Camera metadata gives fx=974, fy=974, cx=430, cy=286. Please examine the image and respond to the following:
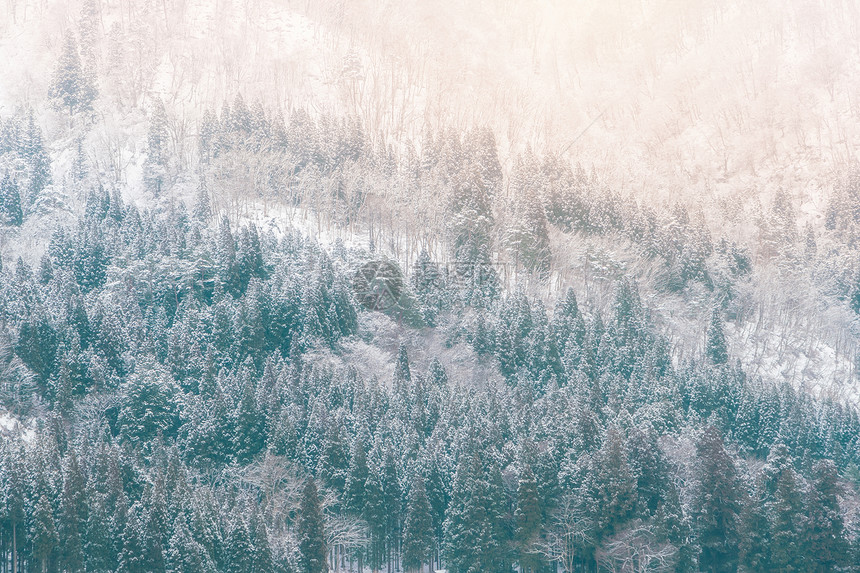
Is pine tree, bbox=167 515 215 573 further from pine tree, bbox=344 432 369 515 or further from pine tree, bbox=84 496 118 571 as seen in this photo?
pine tree, bbox=344 432 369 515

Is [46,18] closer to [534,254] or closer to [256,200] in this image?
[256,200]

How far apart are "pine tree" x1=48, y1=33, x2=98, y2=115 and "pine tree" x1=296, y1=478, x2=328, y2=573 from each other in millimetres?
84091

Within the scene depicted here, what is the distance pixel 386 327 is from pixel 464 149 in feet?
109

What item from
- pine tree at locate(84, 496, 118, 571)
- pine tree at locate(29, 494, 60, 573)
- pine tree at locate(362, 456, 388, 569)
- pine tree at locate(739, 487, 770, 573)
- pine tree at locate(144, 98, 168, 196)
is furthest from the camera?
pine tree at locate(144, 98, 168, 196)

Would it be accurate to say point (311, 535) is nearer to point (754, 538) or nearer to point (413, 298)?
point (754, 538)

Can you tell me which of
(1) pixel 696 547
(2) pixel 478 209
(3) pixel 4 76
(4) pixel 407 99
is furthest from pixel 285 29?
(1) pixel 696 547

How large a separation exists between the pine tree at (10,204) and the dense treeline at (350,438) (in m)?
13.1

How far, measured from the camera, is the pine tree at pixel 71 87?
12169 cm

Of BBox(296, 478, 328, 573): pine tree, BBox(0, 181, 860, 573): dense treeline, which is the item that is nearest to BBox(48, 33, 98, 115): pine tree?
BBox(0, 181, 860, 573): dense treeline

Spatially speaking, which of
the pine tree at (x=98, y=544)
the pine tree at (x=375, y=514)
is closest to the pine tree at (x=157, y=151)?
the pine tree at (x=375, y=514)

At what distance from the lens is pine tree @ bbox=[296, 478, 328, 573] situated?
52781 millimetres

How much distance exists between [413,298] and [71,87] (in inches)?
2488

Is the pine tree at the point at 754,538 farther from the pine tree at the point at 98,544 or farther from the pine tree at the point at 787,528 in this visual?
the pine tree at the point at 98,544

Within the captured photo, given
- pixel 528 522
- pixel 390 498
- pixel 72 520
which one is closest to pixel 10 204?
pixel 72 520
